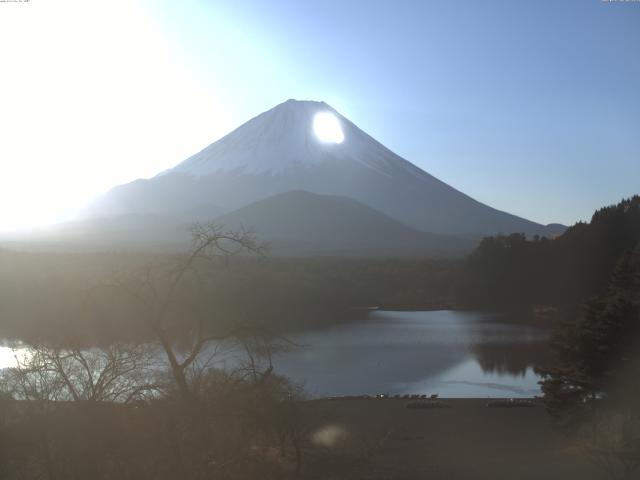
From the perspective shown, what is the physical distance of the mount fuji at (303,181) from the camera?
8369 cm

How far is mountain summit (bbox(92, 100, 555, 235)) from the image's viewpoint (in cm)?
8400

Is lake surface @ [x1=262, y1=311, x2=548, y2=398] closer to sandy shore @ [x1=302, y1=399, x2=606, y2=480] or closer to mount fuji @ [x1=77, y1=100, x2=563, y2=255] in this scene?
sandy shore @ [x1=302, y1=399, x2=606, y2=480]

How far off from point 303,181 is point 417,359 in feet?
232

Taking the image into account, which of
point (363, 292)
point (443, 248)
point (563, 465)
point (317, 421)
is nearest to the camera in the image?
point (563, 465)

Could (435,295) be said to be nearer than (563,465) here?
No

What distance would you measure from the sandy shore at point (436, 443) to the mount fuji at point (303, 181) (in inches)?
2650

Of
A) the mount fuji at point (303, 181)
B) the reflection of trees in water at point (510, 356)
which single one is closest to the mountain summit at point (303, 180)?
the mount fuji at point (303, 181)

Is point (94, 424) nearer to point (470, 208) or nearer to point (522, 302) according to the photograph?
point (522, 302)

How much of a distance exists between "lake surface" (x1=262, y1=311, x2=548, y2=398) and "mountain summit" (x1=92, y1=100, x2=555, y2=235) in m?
57.2

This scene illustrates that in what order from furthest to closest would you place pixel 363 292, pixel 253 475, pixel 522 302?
pixel 363 292, pixel 522 302, pixel 253 475

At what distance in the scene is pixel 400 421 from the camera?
11297 millimetres

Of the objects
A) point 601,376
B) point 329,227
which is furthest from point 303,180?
point 601,376

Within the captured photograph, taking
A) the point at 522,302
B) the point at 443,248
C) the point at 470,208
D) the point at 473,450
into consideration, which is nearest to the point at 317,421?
the point at 473,450

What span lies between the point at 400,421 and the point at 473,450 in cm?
212
